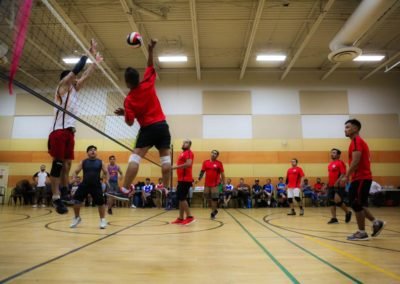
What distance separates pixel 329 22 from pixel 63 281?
13487mm

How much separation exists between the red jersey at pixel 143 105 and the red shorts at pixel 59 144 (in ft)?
3.71

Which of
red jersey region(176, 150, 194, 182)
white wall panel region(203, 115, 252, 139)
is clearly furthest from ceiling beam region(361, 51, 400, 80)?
red jersey region(176, 150, 194, 182)

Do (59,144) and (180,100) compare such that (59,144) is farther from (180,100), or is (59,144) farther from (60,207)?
(180,100)

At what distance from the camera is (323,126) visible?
56.2 ft

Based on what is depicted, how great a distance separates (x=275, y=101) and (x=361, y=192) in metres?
12.9

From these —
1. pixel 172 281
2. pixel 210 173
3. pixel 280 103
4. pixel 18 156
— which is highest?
pixel 280 103

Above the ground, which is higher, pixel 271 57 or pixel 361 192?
Result: pixel 271 57

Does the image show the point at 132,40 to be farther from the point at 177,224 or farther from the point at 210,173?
the point at 210,173

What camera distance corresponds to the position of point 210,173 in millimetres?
9164

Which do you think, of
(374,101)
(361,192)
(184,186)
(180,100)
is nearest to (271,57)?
(180,100)

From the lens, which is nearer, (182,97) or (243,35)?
(243,35)

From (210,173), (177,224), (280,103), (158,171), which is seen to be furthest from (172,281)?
(280,103)

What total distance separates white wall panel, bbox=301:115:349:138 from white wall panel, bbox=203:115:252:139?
3.02 metres

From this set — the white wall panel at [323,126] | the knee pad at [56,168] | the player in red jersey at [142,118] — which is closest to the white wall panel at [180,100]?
A: the white wall panel at [323,126]
